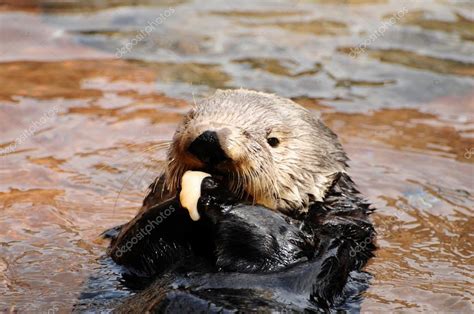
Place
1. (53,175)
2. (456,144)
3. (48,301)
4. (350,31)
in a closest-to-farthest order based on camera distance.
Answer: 1. (48,301)
2. (53,175)
3. (456,144)
4. (350,31)

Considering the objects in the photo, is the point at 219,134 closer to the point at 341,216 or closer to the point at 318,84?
the point at 341,216

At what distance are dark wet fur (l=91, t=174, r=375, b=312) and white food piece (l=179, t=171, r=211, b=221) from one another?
5 cm

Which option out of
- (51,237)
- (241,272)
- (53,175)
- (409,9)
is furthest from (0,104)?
(409,9)

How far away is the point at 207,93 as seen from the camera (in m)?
9.39

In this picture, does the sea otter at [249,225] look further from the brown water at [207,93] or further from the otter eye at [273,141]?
the brown water at [207,93]

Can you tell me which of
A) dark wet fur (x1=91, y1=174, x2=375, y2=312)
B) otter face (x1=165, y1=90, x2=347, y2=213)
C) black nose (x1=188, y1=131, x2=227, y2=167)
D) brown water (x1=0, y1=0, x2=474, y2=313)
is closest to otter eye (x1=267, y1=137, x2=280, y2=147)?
otter face (x1=165, y1=90, x2=347, y2=213)

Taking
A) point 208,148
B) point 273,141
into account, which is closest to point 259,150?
point 273,141

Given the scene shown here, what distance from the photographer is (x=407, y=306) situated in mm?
5121

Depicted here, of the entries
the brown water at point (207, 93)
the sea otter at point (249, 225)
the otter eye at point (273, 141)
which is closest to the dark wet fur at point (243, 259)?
the sea otter at point (249, 225)

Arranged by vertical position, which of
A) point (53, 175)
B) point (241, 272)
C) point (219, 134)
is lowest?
point (53, 175)

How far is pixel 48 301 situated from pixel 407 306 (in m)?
2.00

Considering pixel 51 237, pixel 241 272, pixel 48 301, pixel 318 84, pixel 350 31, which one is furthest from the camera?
pixel 350 31

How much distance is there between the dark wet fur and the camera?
442 cm

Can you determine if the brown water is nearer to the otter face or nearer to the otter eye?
the otter face
